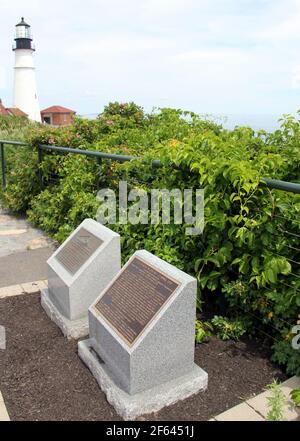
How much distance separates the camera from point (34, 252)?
5668mm

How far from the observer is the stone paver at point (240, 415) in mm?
2436

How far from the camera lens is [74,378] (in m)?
2.85

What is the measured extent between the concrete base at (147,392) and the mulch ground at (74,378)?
0.04 meters

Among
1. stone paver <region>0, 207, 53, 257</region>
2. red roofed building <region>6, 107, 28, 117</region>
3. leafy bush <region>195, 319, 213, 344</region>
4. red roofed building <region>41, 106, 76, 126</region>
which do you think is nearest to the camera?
leafy bush <region>195, 319, 213, 344</region>

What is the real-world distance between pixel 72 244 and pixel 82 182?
2095 mm

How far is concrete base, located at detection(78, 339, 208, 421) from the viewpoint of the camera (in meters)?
2.46

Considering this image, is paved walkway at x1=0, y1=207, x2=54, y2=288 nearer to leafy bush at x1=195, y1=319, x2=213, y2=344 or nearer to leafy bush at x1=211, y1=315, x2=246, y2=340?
leafy bush at x1=195, y1=319, x2=213, y2=344

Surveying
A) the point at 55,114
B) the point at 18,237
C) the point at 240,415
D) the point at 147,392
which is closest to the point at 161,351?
the point at 147,392

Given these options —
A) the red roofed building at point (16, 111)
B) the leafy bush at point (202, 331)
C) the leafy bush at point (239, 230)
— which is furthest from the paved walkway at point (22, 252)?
the red roofed building at point (16, 111)

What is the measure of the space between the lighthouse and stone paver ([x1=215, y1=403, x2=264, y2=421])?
52.7 m

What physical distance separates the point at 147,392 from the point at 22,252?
3674 millimetres

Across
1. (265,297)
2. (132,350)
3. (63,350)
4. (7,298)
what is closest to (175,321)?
(132,350)

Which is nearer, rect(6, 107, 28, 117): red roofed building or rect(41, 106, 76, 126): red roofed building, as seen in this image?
rect(6, 107, 28, 117): red roofed building

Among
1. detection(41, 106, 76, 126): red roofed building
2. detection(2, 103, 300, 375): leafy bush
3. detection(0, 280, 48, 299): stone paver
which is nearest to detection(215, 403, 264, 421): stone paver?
detection(2, 103, 300, 375): leafy bush
